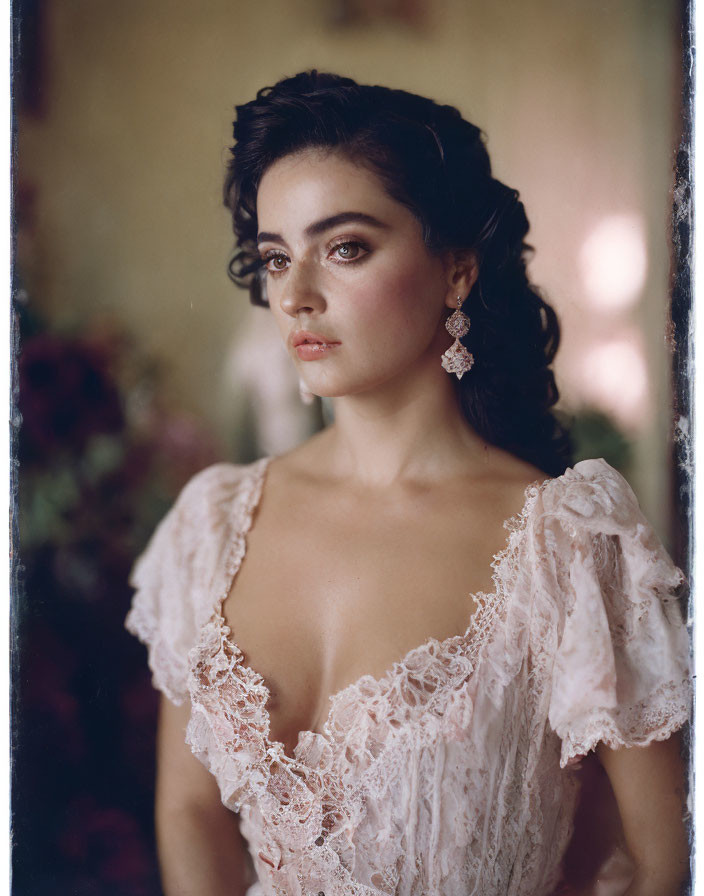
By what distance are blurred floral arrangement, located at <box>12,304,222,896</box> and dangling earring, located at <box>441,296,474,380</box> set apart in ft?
1.22

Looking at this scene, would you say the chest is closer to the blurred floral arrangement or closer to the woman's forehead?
the blurred floral arrangement

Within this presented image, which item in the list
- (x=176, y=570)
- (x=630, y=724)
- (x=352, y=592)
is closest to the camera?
(x=630, y=724)

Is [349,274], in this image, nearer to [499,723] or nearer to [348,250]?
[348,250]

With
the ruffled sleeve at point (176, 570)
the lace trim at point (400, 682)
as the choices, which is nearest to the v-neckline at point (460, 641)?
the lace trim at point (400, 682)

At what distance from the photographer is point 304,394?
1235 mm

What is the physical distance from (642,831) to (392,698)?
371mm

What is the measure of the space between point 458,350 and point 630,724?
0.53 metres

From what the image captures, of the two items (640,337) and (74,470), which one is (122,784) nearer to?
(74,470)

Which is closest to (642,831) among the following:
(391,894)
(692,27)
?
(391,894)

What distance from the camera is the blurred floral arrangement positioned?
127 cm

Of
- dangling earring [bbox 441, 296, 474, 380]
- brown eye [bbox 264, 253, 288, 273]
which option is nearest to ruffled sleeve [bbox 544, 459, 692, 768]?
dangling earring [bbox 441, 296, 474, 380]

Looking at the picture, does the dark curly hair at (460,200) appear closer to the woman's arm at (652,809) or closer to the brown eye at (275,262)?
the brown eye at (275,262)

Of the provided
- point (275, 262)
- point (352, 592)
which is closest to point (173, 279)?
point (275, 262)

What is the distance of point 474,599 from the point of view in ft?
3.70
